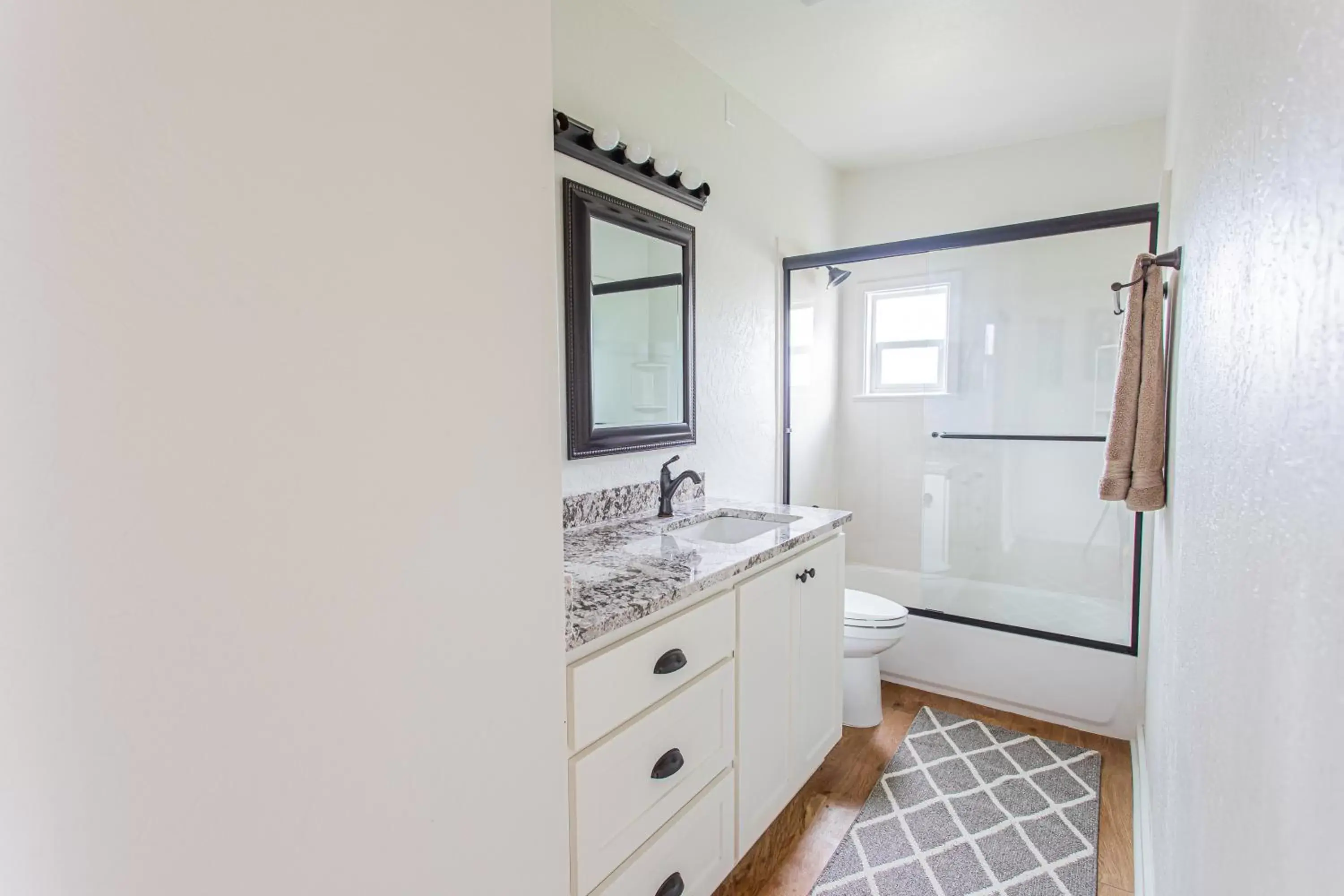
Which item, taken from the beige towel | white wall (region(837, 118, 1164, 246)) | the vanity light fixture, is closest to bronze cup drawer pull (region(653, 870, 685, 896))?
the beige towel

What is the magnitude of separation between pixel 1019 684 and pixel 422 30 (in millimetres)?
2962

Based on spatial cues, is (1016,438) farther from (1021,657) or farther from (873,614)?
(873,614)

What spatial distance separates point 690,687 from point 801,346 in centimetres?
208

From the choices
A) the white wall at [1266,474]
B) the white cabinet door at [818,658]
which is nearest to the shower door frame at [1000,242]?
the white cabinet door at [818,658]

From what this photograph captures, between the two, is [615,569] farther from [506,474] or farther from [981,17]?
[981,17]

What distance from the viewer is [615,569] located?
1481mm

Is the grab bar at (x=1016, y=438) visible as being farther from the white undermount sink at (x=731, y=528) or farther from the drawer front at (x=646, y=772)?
the drawer front at (x=646, y=772)

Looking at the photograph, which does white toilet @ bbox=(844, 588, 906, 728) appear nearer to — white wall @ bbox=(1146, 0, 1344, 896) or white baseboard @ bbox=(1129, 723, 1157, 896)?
white baseboard @ bbox=(1129, 723, 1157, 896)

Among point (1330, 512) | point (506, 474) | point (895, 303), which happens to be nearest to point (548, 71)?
point (506, 474)

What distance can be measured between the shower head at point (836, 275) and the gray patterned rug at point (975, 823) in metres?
2.11

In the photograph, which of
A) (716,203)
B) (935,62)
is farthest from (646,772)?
(935,62)

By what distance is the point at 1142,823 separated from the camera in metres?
1.78

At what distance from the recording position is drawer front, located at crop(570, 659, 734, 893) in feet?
3.72

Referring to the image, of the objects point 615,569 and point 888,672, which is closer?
point 615,569
